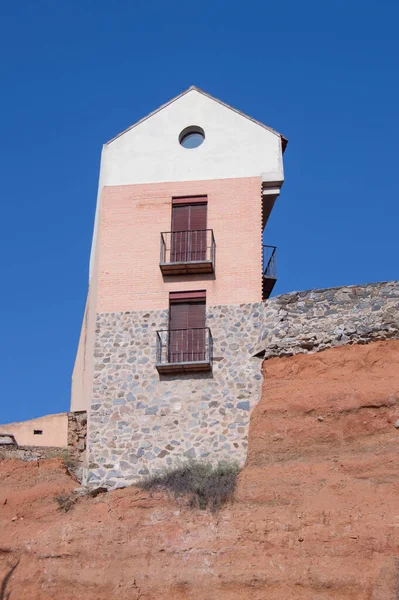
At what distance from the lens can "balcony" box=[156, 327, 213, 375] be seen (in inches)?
898

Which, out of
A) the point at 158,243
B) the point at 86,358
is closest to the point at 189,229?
the point at 158,243

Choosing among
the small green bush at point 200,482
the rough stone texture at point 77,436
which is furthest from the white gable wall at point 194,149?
the small green bush at point 200,482

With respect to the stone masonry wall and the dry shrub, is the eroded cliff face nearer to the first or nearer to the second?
the dry shrub

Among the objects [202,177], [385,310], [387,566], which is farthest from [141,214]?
[387,566]

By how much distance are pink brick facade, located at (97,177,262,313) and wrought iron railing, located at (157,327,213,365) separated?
0.91 metres

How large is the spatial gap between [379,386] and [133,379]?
20.8 feet

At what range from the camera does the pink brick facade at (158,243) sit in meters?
24.2

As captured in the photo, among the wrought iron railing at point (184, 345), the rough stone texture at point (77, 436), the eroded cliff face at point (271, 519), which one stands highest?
the wrought iron railing at point (184, 345)

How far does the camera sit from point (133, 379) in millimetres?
23156

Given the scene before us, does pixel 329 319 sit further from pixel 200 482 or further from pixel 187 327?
pixel 200 482

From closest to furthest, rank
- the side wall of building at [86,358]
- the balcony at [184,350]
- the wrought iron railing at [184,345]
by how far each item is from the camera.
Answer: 1. the balcony at [184,350]
2. the wrought iron railing at [184,345]
3. the side wall of building at [86,358]

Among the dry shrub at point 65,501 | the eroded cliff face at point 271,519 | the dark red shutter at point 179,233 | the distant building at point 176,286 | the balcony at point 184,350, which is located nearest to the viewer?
the eroded cliff face at point 271,519

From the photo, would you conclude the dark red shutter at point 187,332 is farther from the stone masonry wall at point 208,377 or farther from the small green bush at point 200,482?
the small green bush at point 200,482

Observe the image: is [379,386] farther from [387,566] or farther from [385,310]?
[387,566]
